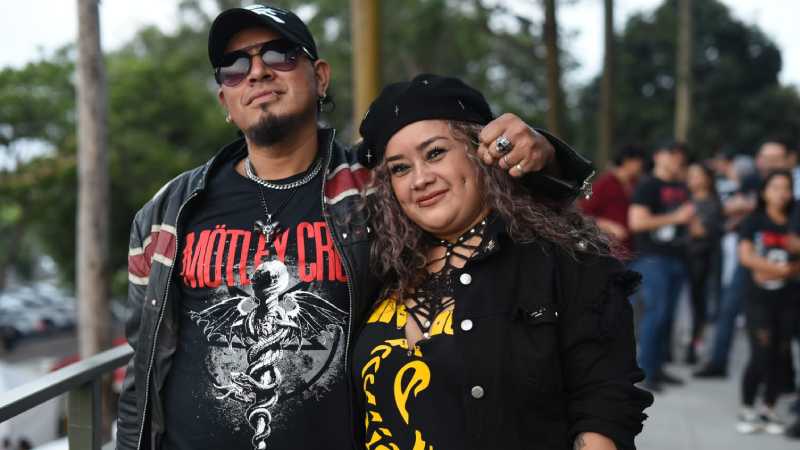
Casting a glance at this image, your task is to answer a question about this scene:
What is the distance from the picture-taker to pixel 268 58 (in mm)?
2463

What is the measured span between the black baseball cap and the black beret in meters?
0.47

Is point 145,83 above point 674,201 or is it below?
above

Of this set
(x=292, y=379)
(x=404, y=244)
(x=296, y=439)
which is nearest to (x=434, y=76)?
(x=404, y=244)

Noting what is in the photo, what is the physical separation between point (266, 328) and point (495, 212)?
78 centimetres

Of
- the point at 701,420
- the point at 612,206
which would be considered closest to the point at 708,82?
the point at 612,206

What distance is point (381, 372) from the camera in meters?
2.03

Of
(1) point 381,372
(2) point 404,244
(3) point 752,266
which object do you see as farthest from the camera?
(3) point 752,266

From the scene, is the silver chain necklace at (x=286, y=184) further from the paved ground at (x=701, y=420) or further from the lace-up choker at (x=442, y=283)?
the paved ground at (x=701, y=420)

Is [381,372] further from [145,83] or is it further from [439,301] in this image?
[145,83]

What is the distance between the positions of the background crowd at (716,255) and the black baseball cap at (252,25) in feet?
6.60

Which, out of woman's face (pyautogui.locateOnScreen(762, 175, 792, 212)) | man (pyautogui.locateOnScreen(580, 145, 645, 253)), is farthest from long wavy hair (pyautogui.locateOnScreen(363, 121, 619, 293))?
man (pyautogui.locateOnScreen(580, 145, 645, 253))

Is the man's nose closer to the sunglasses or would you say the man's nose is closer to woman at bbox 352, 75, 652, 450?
the sunglasses

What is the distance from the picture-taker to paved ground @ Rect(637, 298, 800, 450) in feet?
17.4

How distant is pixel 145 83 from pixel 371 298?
2636 cm
